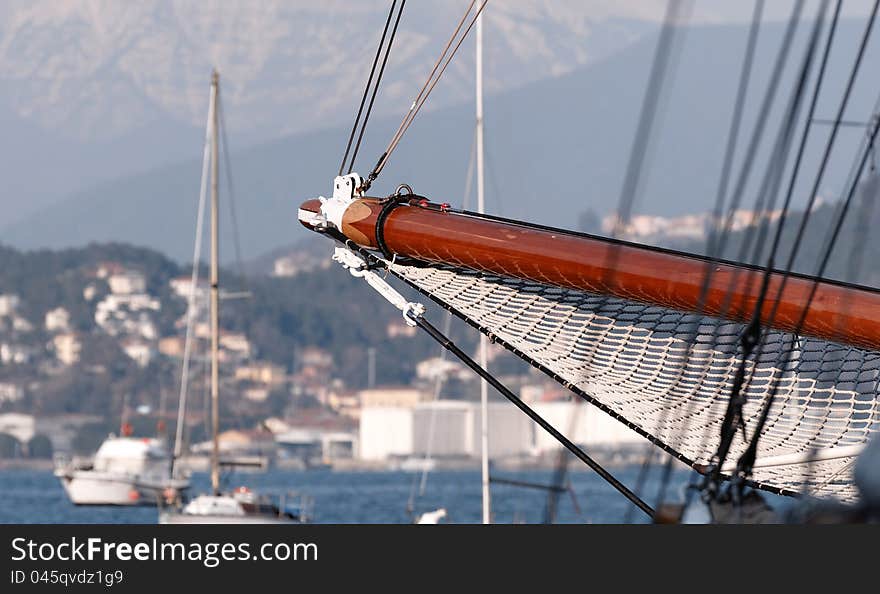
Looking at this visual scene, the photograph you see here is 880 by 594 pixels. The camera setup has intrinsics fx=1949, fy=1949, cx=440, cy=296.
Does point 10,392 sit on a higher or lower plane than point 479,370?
higher

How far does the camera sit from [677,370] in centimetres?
671

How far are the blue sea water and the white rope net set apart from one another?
19.9 metres

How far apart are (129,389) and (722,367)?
158 metres

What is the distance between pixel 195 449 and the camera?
112750 mm

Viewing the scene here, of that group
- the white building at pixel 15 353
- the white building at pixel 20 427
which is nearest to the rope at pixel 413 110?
the white building at pixel 20 427

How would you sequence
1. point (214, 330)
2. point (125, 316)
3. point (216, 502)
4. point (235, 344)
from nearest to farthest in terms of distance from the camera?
point (216, 502)
point (214, 330)
point (235, 344)
point (125, 316)

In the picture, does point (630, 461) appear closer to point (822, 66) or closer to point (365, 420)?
point (365, 420)

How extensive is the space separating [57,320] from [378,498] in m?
108

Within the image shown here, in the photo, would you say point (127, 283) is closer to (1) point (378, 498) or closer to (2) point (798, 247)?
(1) point (378, 498)

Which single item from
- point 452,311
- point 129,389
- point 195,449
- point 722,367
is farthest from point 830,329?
point 129,389

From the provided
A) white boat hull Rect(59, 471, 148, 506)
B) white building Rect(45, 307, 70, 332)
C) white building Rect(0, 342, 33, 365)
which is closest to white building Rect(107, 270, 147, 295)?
white building Rect(45, 307, 70, 332)

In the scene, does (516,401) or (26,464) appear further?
(26,464)

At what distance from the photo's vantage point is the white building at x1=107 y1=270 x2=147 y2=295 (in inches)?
7386

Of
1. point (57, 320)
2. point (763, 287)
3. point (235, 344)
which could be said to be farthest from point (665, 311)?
point (57, 320)
